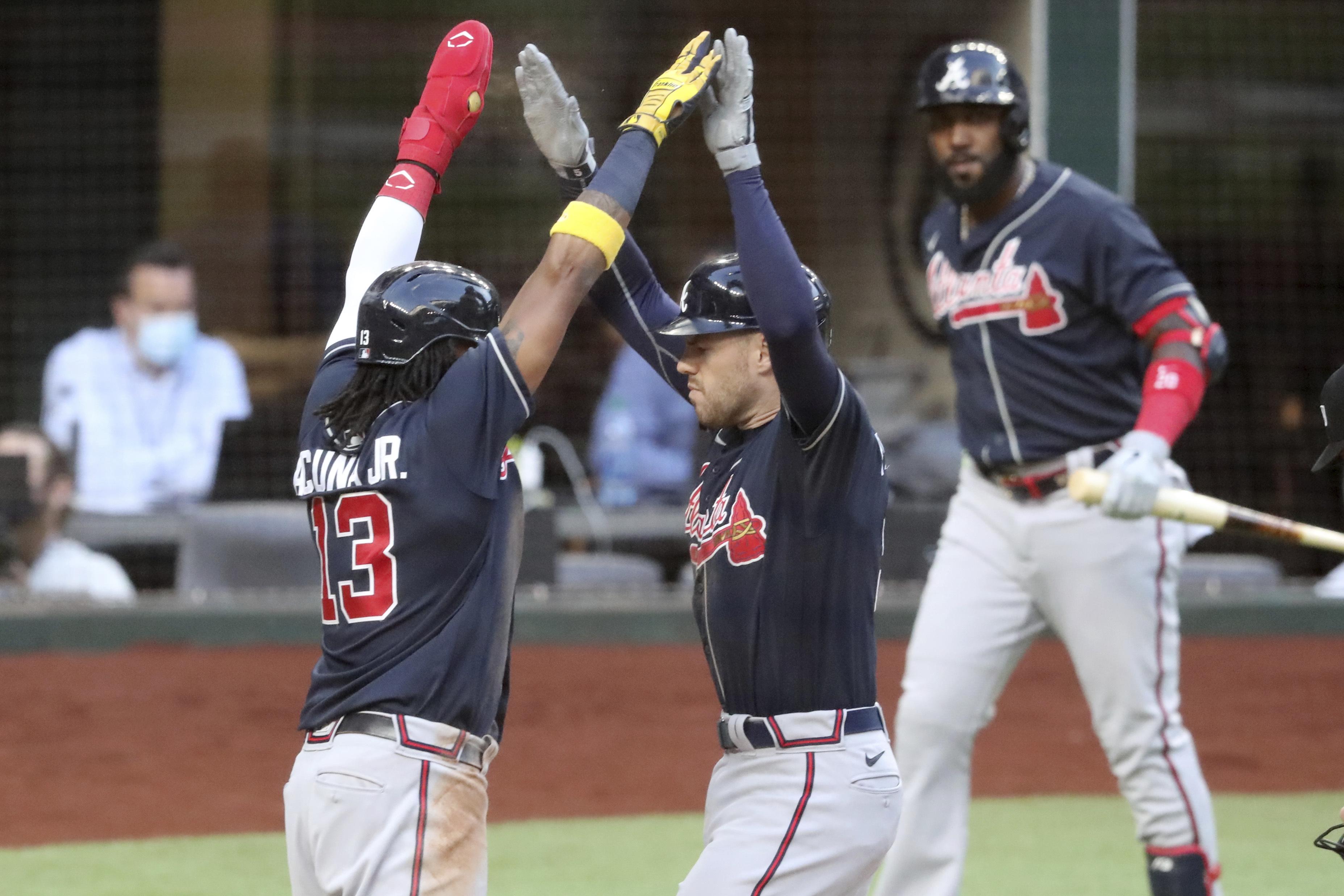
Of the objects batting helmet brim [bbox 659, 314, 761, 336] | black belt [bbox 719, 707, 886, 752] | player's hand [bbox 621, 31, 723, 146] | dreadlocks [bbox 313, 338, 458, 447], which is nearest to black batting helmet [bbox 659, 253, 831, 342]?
batting helmet brim [bbox 659, 314, 761, 336]

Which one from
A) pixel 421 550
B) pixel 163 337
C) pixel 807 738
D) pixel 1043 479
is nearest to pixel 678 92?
pixel 421 550

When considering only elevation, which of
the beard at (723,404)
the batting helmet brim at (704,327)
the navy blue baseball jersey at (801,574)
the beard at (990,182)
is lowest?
the navy blue baseball jersey at (801,574)

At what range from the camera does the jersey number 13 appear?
2684 mm

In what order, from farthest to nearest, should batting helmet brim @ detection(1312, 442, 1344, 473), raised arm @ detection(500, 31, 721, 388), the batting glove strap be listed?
the batting glove strap, raised arm @ detection(500, 31, 721, 388), batting helmet brim @ detection(1312, 442, 1344, 473)

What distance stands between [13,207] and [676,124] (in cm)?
772

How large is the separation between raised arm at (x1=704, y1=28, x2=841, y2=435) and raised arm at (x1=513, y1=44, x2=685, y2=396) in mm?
449

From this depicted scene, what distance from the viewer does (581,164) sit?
11.0 ft

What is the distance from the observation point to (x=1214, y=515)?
2.67 meters

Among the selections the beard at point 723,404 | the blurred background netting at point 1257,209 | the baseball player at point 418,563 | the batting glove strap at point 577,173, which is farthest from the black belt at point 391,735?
the blurred background netting at point 1257,209

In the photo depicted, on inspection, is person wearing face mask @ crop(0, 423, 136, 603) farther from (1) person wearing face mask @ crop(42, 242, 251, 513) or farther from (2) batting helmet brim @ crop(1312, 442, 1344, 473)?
(2) batting helmet brim @ crop(1312, 442, 1344, 473)

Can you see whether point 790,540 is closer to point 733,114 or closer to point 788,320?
point 788,320

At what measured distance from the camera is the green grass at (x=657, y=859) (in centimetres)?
446

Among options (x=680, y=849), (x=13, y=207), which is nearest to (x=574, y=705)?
(x=680, y=849)

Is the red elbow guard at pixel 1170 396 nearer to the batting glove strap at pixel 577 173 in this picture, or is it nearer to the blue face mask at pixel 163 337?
the batting glove strap at pixel 577 173
